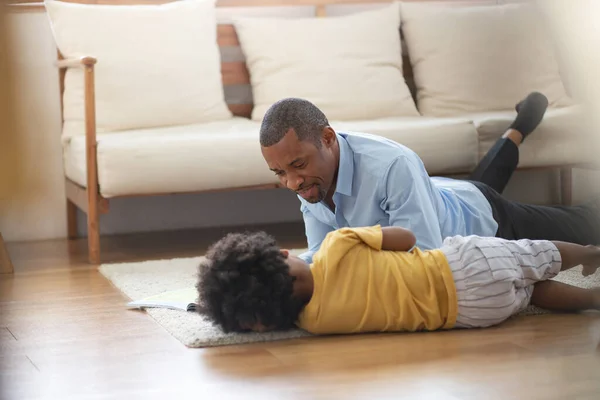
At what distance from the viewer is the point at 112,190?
2.57m

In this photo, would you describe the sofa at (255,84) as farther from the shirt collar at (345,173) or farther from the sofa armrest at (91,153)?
the shirt collar at (345,173)

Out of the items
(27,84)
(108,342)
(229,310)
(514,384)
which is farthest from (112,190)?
(27,84)

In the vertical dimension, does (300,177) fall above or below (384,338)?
above

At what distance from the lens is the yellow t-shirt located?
1.47 m

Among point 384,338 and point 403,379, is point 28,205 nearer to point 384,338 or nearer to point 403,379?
point 403,379

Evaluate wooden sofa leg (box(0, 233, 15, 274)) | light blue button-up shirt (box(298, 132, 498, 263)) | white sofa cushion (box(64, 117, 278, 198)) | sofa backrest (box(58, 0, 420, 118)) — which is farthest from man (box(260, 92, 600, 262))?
sofa backrest (box(58, 0, 420, 118))

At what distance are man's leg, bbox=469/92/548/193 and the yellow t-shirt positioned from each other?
118 centimetres

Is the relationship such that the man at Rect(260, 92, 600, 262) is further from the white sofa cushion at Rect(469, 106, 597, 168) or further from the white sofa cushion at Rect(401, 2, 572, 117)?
the white sofa cushion at Rect(401, 2, 572, 117)

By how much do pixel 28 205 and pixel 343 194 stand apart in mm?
1534

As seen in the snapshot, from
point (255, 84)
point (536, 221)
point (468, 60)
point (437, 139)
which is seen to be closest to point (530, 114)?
point (437, 139)

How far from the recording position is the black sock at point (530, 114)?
276 centimetres

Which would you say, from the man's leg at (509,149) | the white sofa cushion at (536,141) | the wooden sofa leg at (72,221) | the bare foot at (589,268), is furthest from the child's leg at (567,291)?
the wooden sofa leg at (72,221)

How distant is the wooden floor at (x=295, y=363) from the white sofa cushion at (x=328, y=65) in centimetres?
151

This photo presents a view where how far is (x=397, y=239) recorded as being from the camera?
1527 mm
